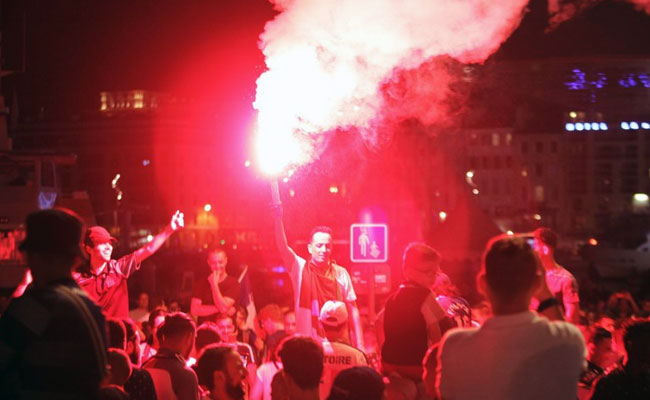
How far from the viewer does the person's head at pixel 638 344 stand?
5.20 m

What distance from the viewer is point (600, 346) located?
6.98m

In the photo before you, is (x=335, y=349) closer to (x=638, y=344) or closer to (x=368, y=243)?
(x=638, y=344)

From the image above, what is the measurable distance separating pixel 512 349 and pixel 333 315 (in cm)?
295

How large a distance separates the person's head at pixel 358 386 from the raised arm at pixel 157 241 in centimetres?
362

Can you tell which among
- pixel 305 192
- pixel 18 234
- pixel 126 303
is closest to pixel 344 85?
pixel 305 192

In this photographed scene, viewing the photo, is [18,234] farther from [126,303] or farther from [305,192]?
[126,303]

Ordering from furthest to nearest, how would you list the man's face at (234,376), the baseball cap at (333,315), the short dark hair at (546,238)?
the short dark hair at (546,238), the baseball cap at (333,315), the man's face at (234,376)

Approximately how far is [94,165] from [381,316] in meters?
86.0

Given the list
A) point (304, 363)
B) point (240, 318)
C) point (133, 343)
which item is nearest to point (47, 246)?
point (304, 363)

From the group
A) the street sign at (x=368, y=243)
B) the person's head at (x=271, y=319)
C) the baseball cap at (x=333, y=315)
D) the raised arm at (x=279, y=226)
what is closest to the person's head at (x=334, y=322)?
the baseball cap at (x=333, y=315)

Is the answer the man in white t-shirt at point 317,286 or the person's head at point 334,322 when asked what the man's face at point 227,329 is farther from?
the person's head at point 334,322

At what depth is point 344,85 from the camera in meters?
11.0

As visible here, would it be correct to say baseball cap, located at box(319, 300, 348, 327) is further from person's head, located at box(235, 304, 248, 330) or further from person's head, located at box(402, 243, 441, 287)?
person's head, located at box(235, 304, 248, 330)

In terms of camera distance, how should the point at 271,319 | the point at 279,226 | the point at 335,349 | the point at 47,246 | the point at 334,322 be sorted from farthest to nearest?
the point at 271,319 → the point at 279,226 → the point at 334,322 → the point at 335,349 → the point at 47,246
